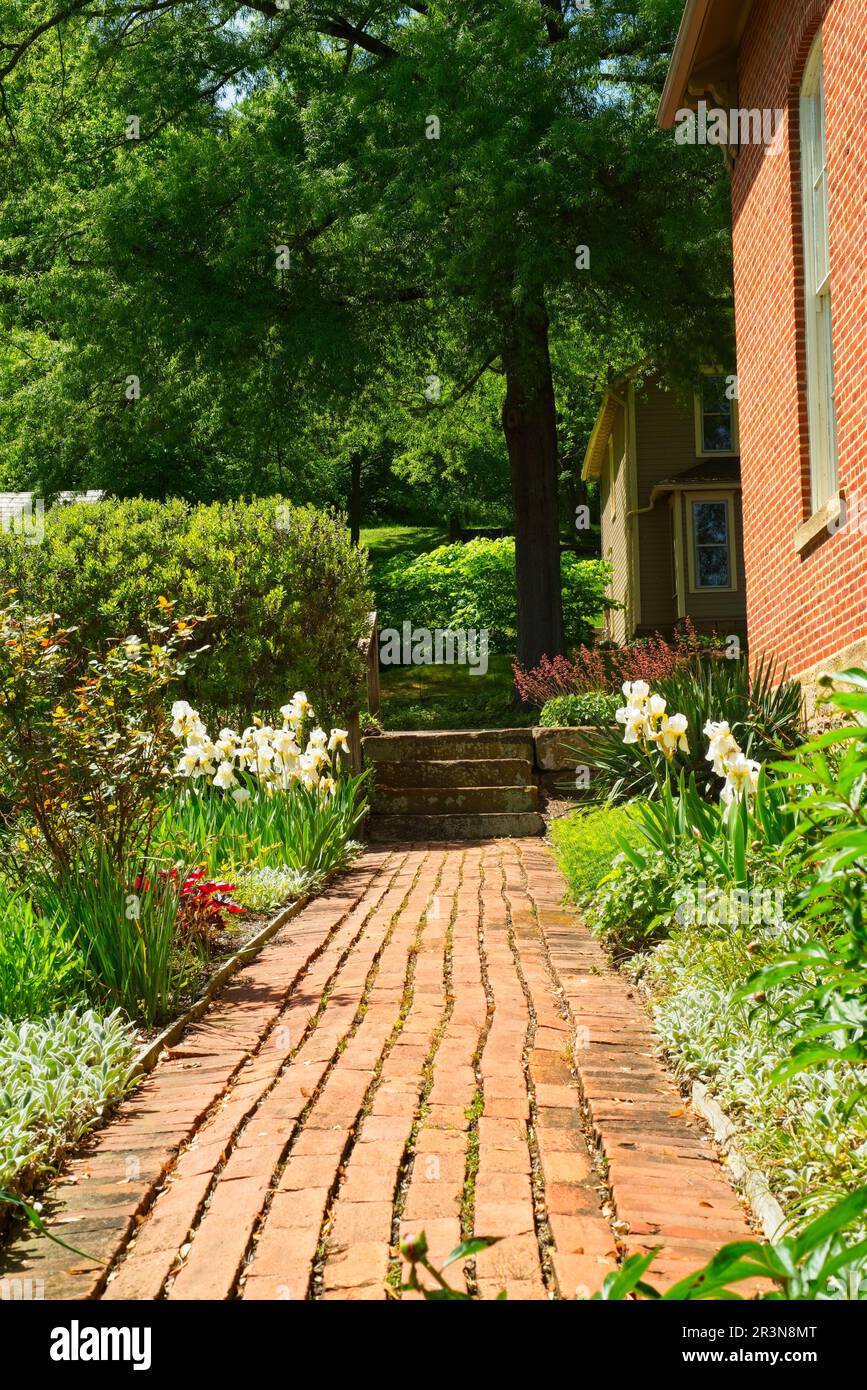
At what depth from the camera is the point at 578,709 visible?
12.5 m

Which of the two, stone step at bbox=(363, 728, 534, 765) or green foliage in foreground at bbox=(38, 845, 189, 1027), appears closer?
green foliage in foreground at bbox=(38, 845, 189, 1027)

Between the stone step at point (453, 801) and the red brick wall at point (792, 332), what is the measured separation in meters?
2.52

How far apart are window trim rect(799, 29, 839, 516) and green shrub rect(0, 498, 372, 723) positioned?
13.5ft

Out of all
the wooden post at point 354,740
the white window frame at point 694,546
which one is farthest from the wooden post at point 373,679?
the white window frame at point 694,546

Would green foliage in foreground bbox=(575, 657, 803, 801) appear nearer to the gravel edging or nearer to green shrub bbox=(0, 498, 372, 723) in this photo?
green shrub bbox=(0, 498, 372, 723)

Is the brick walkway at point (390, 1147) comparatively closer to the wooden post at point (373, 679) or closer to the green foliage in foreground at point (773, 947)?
the green foliage in foreground at point (773, 947)

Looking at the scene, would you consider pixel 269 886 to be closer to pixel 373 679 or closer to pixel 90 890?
pixel 90 890

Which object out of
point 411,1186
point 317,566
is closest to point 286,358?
point 317,566

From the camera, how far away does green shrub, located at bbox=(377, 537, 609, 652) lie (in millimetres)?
22656

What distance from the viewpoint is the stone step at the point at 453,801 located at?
37.5ft

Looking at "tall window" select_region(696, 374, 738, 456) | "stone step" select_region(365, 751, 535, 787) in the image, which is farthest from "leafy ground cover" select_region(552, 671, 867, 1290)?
"tall window" select_region(696, 374, 738, 456)

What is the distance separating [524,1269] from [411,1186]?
53 centimetres

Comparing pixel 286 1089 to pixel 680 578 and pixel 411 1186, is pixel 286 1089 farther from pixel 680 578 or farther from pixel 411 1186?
pixel 680 578

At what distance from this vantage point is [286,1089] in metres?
4.11
